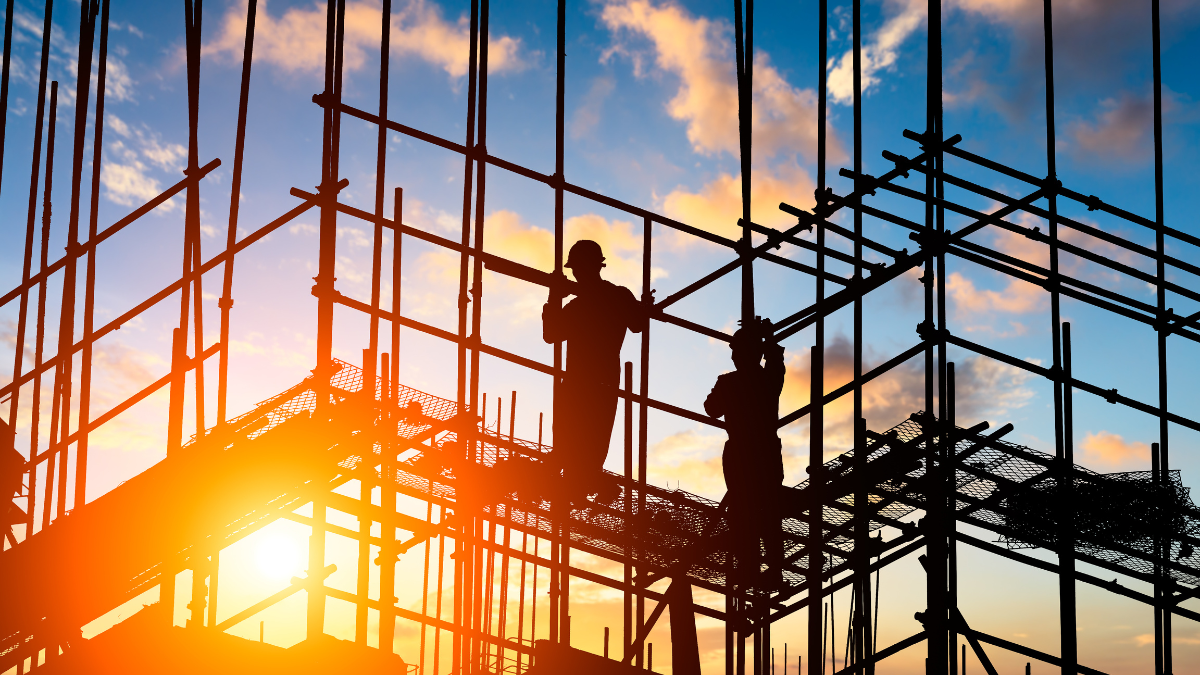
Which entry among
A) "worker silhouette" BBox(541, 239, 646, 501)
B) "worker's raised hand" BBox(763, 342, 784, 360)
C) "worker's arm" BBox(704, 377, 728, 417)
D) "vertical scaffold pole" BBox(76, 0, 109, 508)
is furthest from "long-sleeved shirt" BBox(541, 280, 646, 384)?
"vertical scaffold pole" BBox(76, 0, 109, 508)

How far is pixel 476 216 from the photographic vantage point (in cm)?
707

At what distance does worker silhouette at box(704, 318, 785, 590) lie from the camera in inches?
279

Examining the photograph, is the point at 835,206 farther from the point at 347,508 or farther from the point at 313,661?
the point at 313,661

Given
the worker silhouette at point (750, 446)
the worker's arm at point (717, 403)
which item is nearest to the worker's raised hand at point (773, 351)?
the worker silhouette at point (750, 446)

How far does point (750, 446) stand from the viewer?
23.5 feet

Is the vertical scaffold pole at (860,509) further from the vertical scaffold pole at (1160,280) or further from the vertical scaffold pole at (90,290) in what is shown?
the vertical scaffold pole at (90,290)

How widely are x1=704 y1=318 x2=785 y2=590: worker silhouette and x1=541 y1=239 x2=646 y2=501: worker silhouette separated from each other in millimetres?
950

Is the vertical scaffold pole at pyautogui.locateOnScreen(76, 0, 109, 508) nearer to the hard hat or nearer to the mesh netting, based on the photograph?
the mesh netting

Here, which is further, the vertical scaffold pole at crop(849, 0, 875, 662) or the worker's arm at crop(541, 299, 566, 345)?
the vertical scaffold pole at crop(849, 0, 875, 662)

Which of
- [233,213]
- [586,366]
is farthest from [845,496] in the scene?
[233,213]

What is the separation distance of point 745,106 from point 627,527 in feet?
10.4

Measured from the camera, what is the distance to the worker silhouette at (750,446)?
23.2ft

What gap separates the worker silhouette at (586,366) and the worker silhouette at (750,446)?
95 cm

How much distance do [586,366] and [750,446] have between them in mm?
1377
